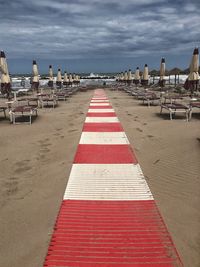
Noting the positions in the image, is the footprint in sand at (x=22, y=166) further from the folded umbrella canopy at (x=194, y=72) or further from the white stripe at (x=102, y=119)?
the folded umbrella canopy at (x=194, y=72)

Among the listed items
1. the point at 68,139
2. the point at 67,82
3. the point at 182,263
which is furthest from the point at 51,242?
the point at 67,82

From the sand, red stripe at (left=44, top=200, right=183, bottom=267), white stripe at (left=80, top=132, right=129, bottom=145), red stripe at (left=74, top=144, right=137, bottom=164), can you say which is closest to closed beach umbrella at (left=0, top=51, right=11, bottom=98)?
the sand

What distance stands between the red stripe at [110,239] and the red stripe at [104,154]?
5.92 ft

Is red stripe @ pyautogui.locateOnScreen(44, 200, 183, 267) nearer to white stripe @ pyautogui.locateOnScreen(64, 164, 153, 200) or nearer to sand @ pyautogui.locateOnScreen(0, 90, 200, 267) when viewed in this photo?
sand @ pyautogui.locateOnScreen(0, 90, 200, 267)

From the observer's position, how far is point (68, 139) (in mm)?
7250

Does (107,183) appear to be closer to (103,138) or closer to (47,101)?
(103,138)

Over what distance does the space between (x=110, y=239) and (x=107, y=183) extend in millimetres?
1493

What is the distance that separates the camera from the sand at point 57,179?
298cm

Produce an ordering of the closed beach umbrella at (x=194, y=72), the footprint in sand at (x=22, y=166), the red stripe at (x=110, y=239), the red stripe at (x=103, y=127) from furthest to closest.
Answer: the closed beach umbrella at (x=194, y=72) → the red stripe at (x=103, y=127) → the footprint in sand at (x=22, y=166) → the red stripe at (x=110, y=239)

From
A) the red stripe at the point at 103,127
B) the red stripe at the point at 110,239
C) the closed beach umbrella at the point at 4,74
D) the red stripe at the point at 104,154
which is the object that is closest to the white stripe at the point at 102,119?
the red stripe at the point at 103,127

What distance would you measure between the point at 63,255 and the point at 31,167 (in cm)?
263

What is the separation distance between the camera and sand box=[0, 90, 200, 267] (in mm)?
2979

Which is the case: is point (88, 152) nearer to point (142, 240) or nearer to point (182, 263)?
point (142, 240)

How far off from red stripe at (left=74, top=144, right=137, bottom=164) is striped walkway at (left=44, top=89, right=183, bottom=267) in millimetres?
37
